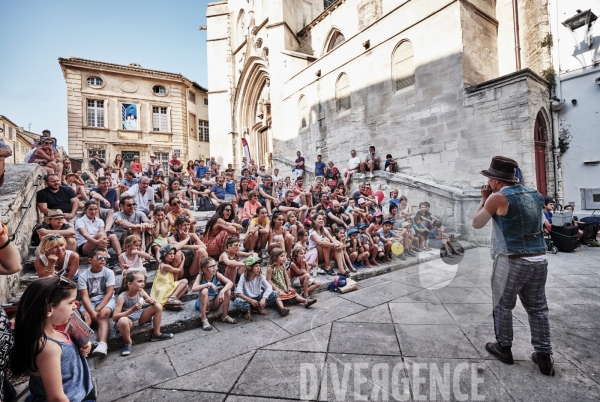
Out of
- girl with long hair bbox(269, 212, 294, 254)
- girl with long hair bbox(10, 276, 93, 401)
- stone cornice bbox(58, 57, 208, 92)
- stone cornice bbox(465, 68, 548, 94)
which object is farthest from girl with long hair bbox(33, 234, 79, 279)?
stone cornice bbox(58, 57, 208, 92)

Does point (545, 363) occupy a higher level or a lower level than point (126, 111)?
lower

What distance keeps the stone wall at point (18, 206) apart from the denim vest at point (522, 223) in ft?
17.4

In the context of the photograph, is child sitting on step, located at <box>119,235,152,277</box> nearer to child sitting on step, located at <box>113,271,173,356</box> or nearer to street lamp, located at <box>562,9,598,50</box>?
child sitting on step, located at <box>113,271,173,356</box>

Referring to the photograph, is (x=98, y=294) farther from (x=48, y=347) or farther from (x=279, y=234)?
(x=279, y=234)

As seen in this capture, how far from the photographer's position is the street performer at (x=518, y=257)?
2.38m

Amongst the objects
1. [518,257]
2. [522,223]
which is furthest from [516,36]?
[518,257]

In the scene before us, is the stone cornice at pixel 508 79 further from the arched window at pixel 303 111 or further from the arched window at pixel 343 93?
the arched window at pixel 303 111

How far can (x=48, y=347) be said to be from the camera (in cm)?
140

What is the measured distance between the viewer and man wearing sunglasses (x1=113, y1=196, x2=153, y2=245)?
4801 mm

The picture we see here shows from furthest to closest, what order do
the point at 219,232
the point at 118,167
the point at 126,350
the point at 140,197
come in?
1. the point at 118,167
2. the point at 140,197
3. the point at 219,232
4. the point at 126,350

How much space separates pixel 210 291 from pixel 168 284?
56 centimetres

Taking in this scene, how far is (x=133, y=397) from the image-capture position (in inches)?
89.9

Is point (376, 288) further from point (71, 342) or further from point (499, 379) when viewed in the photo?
point (71, 342)

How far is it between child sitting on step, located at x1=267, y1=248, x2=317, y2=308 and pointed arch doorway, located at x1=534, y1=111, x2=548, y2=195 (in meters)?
8.71
